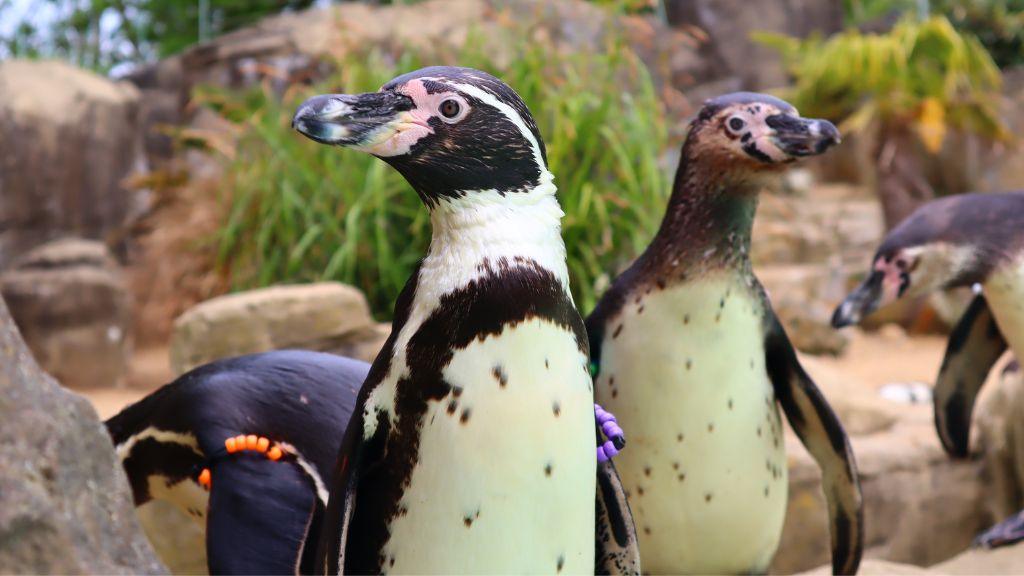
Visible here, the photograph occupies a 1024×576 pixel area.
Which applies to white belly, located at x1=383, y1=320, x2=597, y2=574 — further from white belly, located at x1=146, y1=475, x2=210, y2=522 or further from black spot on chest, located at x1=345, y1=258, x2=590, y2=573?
white belly, located at x1=146, y1=475, x2=210, y2=522

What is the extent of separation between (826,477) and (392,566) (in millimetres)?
1192

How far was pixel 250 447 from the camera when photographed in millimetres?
1625

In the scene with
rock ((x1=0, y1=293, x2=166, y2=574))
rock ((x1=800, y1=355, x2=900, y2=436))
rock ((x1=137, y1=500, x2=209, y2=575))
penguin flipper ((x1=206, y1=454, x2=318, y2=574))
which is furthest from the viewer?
rock ((x1=800, y1=355, x2=900, y2=436))

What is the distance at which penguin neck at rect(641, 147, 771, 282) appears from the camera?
6.45 feet

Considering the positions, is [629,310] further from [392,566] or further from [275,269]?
[275,269]

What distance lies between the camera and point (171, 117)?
21.8ft

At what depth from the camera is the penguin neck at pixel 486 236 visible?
124cm

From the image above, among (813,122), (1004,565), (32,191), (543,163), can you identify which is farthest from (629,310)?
(32,191)

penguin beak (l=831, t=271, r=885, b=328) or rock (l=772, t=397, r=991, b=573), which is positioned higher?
penguin beak (l=831, t=271, r=885, b=328)

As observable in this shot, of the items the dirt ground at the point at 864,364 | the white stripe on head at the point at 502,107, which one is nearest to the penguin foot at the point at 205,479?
the white stripe on head at the point at 502,107

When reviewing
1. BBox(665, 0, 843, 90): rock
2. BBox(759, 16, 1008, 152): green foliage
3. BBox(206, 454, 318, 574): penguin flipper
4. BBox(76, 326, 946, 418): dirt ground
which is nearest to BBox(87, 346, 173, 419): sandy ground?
BBox(76, 326, 946, 418): dirt ground

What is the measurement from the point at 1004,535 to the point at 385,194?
2.44 metres

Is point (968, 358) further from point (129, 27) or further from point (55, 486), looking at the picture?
point (129, 27)

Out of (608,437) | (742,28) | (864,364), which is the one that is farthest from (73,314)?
(742,28)
